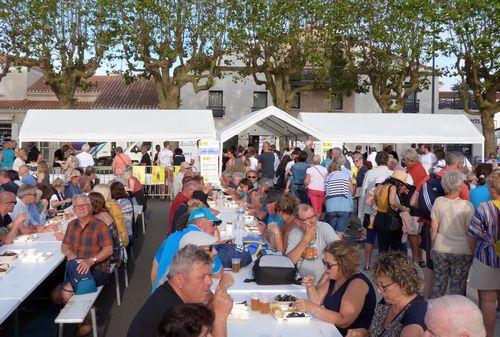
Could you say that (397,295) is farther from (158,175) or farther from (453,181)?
(158,175)

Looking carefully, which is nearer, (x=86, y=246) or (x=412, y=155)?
(x=86, y=246)

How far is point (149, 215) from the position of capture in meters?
13.7

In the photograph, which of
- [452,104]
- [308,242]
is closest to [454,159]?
[308,242]

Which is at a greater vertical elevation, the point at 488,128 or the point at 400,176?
the point at 488,128

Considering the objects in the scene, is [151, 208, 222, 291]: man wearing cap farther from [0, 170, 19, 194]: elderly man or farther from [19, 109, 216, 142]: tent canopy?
[19, 109, 216, 142]: tent canopy

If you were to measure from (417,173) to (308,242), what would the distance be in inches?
126

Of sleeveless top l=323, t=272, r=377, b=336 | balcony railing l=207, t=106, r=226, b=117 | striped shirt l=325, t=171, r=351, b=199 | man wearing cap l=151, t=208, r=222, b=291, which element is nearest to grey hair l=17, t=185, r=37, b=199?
man wearing cap l=151, t=208, r=222, b=291

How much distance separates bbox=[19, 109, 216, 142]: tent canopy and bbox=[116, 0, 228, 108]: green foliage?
6.84 metres

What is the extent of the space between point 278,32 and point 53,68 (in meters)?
9.33

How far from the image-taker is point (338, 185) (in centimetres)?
863

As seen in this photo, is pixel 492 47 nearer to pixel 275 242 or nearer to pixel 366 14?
pixel 366 14

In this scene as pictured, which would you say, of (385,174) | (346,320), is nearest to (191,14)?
(385,174)

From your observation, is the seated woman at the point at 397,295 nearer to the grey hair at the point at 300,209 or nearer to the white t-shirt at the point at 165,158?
the grey hair at the point at 300,209

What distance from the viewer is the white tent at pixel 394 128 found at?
55.6ft
